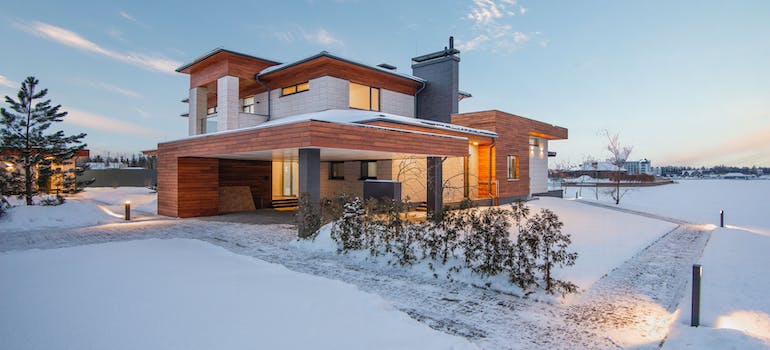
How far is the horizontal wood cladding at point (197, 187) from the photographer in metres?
15.1

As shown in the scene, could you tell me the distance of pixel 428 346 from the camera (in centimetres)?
402

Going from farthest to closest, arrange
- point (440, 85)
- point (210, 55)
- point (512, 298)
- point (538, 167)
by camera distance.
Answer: point (538, 167) → point (440, 85) → point (210, 55) → point (512, 298)

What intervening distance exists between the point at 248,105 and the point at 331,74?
6663 mm

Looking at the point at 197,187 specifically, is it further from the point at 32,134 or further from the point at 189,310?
the point at 189,310

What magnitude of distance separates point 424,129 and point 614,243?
7854 millimetres

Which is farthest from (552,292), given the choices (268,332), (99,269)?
(99,269)

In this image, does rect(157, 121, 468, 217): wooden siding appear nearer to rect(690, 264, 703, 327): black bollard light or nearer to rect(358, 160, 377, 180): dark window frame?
rect(358, 160, 377, 180): dark window frame

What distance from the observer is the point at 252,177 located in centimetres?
1869

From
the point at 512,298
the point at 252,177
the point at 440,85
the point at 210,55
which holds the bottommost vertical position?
the point at 512,298

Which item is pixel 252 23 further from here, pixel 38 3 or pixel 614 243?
pixel 614 243

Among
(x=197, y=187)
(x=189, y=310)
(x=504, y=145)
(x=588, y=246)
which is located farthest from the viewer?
(x=504, y=145)

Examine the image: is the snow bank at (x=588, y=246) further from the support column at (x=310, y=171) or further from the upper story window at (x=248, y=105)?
the upper story window at (x=248, y=105)

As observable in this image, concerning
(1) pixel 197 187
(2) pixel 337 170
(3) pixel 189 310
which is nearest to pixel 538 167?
(2) pixel 337 170

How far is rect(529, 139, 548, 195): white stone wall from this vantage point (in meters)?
23.9
